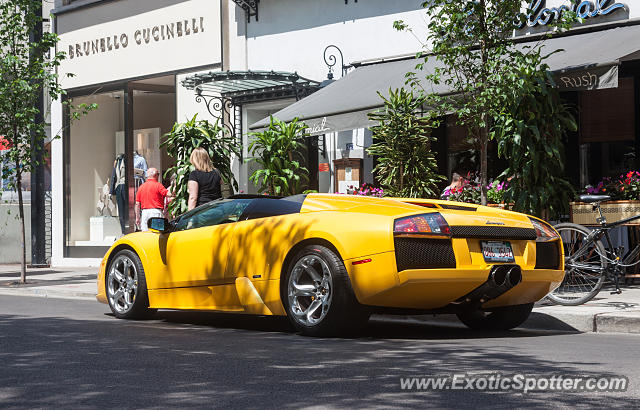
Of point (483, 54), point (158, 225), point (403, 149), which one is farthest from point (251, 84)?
point (158, 225)

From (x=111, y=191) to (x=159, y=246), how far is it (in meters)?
13.4

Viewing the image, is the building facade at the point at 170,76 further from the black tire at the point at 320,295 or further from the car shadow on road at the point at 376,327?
the black tire at the point at 320,295

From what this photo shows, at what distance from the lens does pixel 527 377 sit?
552 cm

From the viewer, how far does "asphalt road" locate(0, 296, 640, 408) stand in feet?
16.1

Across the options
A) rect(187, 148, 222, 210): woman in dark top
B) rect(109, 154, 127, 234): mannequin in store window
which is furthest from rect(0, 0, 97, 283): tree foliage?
rect(109, 154, 127, 234): mannequin in store window

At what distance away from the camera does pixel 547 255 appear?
26.0ft

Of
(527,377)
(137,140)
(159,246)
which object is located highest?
(137,140)

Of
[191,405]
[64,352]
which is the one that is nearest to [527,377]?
[191,405]

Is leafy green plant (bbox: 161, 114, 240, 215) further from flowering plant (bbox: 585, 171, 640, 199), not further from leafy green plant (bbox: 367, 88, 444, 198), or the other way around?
flowering plant (bbox: 585, 171, 640, 199)

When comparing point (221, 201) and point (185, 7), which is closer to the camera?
point (221, 201)

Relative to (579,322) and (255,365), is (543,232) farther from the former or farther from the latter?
(255,365)

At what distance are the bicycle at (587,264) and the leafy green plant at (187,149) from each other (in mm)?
7045

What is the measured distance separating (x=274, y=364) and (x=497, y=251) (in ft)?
7.48

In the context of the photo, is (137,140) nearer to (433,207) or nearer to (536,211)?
(536,211)
